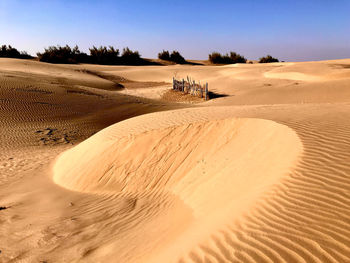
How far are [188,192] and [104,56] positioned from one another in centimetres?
4698

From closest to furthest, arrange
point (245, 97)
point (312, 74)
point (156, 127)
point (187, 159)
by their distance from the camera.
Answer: point (187, 159), point (156, 127), point (245, 97), point (312, 74)

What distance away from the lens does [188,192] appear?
5.59 meters

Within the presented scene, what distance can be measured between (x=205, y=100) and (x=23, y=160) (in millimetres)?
13877

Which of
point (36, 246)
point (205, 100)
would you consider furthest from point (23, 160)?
point (205, 100)

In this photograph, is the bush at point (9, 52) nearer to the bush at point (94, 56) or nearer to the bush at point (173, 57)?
the bush at point (94, 56)

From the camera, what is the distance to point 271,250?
110 inches

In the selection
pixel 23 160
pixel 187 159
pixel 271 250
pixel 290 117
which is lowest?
pixel 23 160

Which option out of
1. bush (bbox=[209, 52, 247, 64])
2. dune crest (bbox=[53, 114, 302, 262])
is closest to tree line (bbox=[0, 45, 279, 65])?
bush (bbox=[209, 52, 247, 64])

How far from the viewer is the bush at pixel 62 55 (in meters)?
43.9

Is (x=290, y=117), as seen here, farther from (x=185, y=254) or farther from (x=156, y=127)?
(x=185, y=254)

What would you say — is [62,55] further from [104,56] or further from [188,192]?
[188,192]

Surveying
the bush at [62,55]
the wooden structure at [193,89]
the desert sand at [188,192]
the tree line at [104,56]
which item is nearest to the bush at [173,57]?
the tree line at [104,56]

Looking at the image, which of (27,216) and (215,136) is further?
(215,136)

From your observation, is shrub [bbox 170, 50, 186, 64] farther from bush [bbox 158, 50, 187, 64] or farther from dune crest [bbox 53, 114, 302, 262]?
dune crest [bbox 53, 114, 302, 262]
